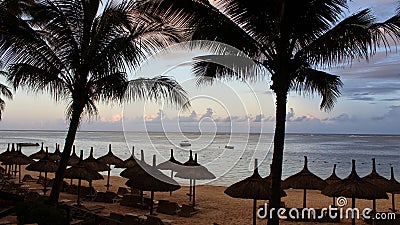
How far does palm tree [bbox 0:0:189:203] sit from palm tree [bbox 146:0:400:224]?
2.49 feet

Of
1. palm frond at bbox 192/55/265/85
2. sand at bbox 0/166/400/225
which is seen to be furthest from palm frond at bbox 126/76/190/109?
sand at bbox 0/166/400/225

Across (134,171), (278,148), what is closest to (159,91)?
(278,148)

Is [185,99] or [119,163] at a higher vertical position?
[185,99]

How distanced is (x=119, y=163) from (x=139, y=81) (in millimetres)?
9042

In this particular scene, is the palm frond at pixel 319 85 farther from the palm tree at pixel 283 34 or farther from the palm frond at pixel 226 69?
the palm frond at pixel 226 69

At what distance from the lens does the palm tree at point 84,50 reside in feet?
24.8

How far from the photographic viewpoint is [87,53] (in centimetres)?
766

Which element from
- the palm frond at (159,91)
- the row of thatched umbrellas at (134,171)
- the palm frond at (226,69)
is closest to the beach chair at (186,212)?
the row of thatched umbrellas at (134,171)

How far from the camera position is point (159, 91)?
828 centimetres

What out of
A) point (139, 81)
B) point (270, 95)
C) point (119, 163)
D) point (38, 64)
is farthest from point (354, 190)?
point (119, 163)

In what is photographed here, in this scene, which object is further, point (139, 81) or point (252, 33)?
point (139, 81)

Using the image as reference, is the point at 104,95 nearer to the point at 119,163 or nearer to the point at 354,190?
the point at 354,190

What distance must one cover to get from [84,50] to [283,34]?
4.02 metres

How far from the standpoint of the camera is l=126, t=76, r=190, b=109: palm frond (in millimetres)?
8219
